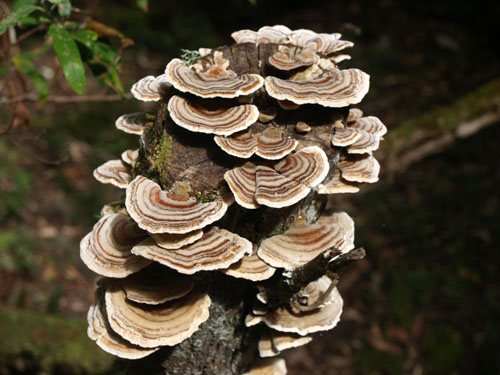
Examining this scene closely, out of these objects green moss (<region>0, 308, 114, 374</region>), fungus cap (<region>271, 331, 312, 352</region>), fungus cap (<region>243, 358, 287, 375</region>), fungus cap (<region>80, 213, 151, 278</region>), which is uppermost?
fungus cap (<region>80, 213, 151, 278</region>)

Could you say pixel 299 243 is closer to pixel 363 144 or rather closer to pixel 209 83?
pixel 363 144

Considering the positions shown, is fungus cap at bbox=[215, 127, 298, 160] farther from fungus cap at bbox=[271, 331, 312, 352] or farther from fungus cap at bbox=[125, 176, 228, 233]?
fungus cap at bbox=[271, 331, 312, 352]

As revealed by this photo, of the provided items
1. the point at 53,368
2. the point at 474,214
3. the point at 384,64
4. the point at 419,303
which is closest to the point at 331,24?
the point at 384,64

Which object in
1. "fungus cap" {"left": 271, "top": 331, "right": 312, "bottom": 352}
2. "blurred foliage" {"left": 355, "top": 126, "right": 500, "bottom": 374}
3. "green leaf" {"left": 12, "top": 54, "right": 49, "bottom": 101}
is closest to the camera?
"fungus cap" {"left": 271, "top": 331, "right": 312, "bottom": 352}

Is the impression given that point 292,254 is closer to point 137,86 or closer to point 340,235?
point 340,235

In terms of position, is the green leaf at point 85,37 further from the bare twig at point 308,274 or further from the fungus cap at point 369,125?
the bare twig at point 308,274

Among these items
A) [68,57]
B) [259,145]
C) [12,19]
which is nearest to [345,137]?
[259,145]

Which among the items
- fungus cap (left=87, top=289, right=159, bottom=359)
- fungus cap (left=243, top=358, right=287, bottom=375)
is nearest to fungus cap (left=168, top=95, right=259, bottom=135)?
fungus cap (left=87, top=289, right=159, bottom=359)
